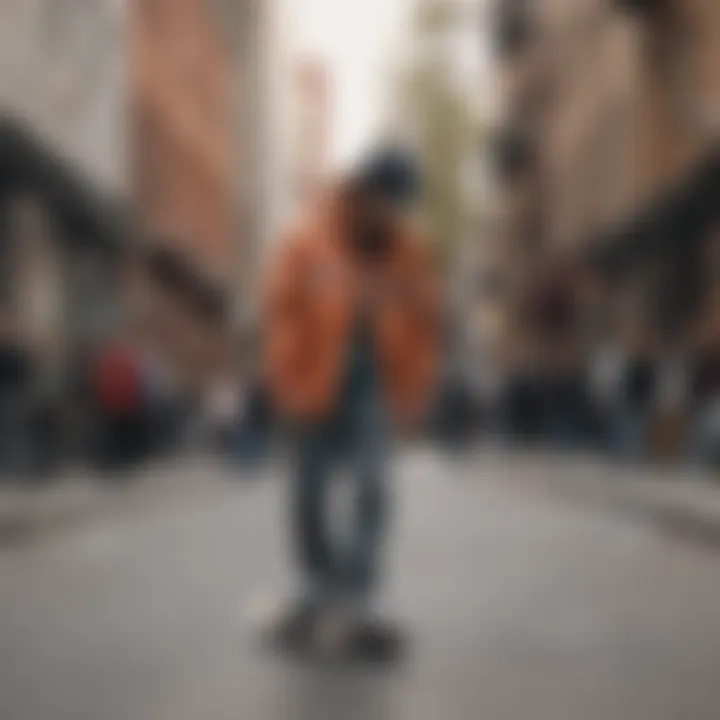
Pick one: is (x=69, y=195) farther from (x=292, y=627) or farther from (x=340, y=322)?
(x=292, y=627)

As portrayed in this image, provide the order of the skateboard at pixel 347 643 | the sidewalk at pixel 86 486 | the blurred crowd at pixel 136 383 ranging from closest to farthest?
the blurred crowd at pixel 136 383 → the sidewalk at pixel 86 486 → the skateboard at pixel 347 643

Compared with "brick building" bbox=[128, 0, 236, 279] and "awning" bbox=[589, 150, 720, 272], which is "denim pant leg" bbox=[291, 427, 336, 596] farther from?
"brick building" bbox=[128, 0, 236, 279]

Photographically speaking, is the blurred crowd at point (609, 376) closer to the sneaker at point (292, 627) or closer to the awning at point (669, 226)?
the awning at point (669, 226)

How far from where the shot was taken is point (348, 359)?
1.67 metres

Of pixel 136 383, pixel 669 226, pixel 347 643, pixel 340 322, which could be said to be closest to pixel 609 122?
pixel 340 322

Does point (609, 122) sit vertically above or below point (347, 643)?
above

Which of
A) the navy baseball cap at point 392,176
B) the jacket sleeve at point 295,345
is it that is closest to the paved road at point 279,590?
the jacket sleeve at point 295,345

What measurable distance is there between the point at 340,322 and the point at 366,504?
1.00ft

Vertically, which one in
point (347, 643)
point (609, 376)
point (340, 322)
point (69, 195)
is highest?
point (69, 195)

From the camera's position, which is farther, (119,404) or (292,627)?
(292,627)

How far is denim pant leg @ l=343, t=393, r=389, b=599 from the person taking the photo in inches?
70.2

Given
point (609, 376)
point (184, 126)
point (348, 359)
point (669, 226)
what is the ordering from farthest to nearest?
1. point (669, 226)
2. point (609, 376)
3. point (348, 359)
4. point (184, 126)

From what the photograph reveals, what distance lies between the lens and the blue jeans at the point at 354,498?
5.78 feet

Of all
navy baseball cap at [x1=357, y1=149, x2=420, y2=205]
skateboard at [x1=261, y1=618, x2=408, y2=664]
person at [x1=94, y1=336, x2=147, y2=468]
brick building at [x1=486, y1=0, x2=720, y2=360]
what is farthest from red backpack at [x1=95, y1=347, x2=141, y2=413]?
skateboard at [x1=261, y1=618, x2=408, y2=664]
